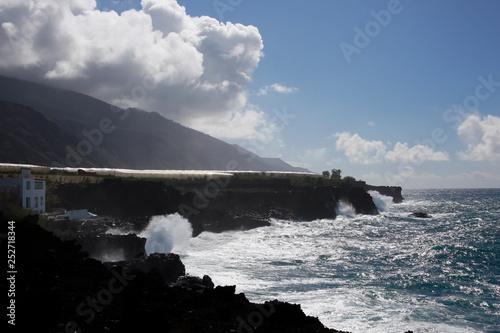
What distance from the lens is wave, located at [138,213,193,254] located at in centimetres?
4666

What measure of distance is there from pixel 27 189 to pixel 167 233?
16144 mm

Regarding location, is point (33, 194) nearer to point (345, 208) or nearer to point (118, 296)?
point (118, 296)

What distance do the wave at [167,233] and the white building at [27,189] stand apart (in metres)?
11.7

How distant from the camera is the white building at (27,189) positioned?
133ft

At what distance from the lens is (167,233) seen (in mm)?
50094

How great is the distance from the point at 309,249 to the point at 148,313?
3384cm

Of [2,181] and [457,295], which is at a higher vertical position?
[2,181]

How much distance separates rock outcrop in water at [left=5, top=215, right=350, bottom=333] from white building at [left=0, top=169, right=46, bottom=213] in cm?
2109

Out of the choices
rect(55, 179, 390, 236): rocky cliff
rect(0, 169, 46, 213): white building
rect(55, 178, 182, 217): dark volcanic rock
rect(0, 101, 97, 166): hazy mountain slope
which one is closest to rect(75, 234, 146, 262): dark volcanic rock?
rect(0, 169, 46, 213): white building

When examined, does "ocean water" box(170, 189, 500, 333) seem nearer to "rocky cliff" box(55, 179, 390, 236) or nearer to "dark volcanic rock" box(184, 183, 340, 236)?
"dark volcanic rock" box(184, 183, 340, 236)

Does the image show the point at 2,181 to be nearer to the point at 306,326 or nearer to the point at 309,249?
the point at 309,249

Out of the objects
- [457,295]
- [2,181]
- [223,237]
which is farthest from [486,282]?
[2,181]

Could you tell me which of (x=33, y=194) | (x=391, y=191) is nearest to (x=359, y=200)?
(x=391, y=191)

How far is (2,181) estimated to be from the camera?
40.8 m
